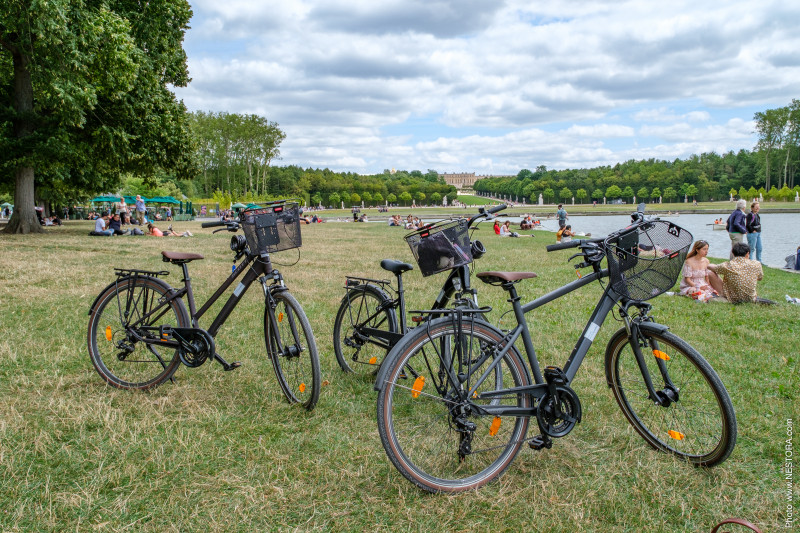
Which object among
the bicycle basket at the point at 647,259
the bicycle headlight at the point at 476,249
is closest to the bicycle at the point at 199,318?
the bicycle headlight at the point at 476,249

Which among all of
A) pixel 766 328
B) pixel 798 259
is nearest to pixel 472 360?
pixel 766 328

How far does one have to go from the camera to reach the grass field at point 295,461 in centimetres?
282

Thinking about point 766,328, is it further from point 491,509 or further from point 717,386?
point 491,509

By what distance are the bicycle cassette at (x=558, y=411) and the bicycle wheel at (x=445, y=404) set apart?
0.30ft

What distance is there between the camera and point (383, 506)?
2.91 metres

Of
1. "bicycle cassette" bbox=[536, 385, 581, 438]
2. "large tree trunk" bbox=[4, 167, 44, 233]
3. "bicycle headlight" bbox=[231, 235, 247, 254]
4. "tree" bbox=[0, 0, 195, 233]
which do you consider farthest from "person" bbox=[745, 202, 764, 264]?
"large tree trunk" bbox=[4, 167, 44, 233]

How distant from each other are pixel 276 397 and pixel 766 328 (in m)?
6.16

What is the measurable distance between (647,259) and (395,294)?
6.86 ft

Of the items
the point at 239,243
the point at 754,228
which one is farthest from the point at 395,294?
the point at 754,228

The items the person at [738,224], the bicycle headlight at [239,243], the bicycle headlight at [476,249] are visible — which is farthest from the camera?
the person at [738,224]

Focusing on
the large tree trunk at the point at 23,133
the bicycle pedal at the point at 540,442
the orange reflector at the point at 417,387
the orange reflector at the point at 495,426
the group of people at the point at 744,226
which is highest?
the large tree trunk at the point at 23,133

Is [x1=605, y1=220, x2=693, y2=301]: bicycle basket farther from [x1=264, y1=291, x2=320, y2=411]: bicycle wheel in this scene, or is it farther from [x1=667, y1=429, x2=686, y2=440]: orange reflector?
[x1=264, y1=291, x2=320, y2=411]: bicycle wheel

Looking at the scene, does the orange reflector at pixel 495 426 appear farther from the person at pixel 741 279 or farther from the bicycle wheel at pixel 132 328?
the person at pixel 741 279

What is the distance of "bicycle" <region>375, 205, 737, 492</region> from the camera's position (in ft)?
9.89
